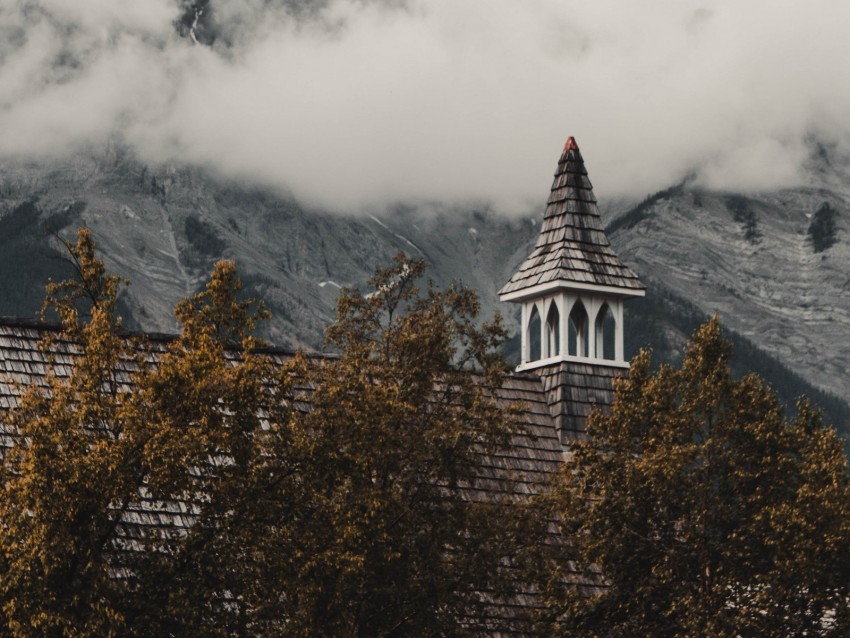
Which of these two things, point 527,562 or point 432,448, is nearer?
point 432,448

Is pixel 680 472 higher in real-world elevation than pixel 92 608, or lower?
higher

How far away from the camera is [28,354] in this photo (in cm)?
3484

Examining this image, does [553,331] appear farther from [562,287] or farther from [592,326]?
[562,287]

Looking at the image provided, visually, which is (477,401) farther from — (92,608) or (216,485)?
(92,608)

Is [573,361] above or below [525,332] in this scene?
below

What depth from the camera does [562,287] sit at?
44375 mm

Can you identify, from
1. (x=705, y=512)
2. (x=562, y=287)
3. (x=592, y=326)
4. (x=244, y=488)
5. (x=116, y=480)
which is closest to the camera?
(x=116, y=480)

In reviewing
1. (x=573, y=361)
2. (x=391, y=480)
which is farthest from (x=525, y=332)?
(x=391, y=480)

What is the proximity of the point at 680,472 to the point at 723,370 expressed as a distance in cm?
217

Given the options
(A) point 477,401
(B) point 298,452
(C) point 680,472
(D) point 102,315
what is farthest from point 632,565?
(D) point 102,315

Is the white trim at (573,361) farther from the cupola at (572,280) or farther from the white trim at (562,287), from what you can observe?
the white trim at (562,287)

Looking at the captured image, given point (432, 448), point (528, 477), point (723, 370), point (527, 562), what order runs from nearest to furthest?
1. point (432, 448)
2. point (527, 562)
3. point (723, 370)
4. point (528, 477)

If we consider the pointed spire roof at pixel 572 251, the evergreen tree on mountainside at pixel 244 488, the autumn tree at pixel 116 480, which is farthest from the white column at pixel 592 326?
the autumn tree at pixel 116 480

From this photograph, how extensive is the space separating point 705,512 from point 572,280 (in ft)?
49.0
